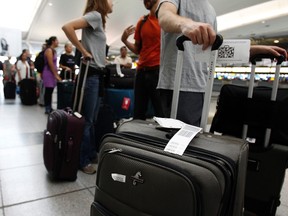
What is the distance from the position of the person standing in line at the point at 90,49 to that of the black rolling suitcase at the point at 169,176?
1.05 m

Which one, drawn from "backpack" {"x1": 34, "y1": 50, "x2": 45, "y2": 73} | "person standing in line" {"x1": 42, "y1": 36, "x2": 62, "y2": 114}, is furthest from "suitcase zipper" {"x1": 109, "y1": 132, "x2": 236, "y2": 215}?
"backpack" {"x1": 34, "y1": 50, "x2": 45, "y2": 73}

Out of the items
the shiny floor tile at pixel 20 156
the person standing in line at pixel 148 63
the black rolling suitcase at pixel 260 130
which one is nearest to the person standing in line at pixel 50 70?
the shiny floor tile at pixel 20 156

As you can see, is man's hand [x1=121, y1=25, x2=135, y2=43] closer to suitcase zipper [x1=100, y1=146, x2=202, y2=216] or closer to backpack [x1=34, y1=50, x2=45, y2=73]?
suitcase zipper [x1=100, y1=146, x2=202, y2=216]

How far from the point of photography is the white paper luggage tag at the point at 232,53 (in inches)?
28.2

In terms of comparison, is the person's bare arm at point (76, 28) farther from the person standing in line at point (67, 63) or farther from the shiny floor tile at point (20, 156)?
the person standing in line at point (67, 63)

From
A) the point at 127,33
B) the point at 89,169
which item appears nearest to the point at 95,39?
the point at 127,33

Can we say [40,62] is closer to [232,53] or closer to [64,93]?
[64,93]

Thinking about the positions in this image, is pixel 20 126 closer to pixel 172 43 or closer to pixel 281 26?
pixel 172 43

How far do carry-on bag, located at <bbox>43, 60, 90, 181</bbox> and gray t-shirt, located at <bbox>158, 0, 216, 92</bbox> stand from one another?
80 cm

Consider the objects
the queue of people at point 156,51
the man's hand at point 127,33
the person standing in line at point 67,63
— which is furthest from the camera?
the person standing in line at point 67,63

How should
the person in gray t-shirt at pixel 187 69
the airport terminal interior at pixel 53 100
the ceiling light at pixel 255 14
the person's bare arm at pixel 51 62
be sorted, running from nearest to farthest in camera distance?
the person in gray t-shirt at pixel 187 69, the airport terminal interior at pixel 53 100, the person's bare arm at pixel 51 62, the ceiling light at pixel 255 14

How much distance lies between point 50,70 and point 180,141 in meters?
4.04

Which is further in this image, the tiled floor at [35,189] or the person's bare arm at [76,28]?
the person's bare arm at [76,28]

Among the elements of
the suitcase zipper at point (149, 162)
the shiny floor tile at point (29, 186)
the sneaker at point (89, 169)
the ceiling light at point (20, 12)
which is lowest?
the shiny floor tile at point (29, 186)
